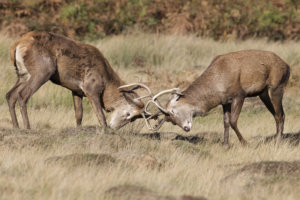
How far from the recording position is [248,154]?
1007cm

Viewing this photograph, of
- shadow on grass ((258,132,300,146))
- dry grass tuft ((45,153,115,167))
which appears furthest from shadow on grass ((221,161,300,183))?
shadow on grass ((258,132,300,146))

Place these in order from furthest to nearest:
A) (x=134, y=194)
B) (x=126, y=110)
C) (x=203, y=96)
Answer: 1. (x=126, y=110)
2. (x=203, y=96)
3. (x=134, y=194)

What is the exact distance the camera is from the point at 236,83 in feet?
36.7

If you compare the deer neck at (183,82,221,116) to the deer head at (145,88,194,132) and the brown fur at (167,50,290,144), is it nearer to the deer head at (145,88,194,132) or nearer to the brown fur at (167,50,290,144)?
the brown fur at (167,50,290,144)

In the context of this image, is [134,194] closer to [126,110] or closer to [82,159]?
[82,159]

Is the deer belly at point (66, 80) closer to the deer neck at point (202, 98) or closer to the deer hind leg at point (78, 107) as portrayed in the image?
the deer hind leg at point (78, 107)

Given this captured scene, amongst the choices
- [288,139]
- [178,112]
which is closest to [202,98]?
[178,112]

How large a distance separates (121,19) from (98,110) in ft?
42.7

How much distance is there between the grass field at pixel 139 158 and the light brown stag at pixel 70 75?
492mm

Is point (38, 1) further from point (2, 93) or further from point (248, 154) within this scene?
point (248, 154)

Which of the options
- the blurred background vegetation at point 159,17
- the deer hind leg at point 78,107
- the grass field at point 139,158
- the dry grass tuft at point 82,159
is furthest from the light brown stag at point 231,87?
the blurred background vegetation at point 159,17

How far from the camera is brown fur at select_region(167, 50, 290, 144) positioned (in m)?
11.2

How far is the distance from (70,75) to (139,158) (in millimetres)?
3688

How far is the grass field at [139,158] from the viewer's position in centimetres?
709
